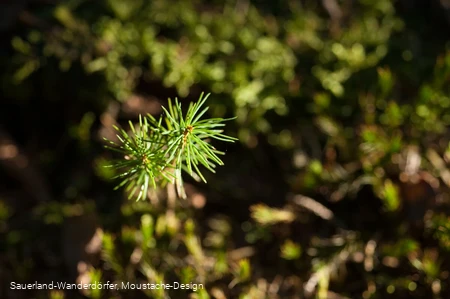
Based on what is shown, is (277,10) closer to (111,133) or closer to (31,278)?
(111,133)

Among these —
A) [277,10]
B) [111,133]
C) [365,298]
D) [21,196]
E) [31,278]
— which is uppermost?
[277,10]

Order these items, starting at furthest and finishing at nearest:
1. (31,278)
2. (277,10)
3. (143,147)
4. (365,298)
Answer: (277,10), (31,278), (365,298), (143,147)

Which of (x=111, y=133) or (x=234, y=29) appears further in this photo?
(x=234, y=29)

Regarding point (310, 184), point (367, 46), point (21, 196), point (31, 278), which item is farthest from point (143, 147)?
point (367, 46)

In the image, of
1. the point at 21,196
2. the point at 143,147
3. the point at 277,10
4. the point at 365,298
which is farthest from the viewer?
the point at 277,10

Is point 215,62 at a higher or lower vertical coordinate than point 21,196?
higher

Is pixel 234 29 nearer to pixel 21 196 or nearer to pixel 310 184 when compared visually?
pixel 310 184

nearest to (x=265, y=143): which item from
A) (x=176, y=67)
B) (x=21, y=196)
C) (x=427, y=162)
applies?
(x=176, y=67)
